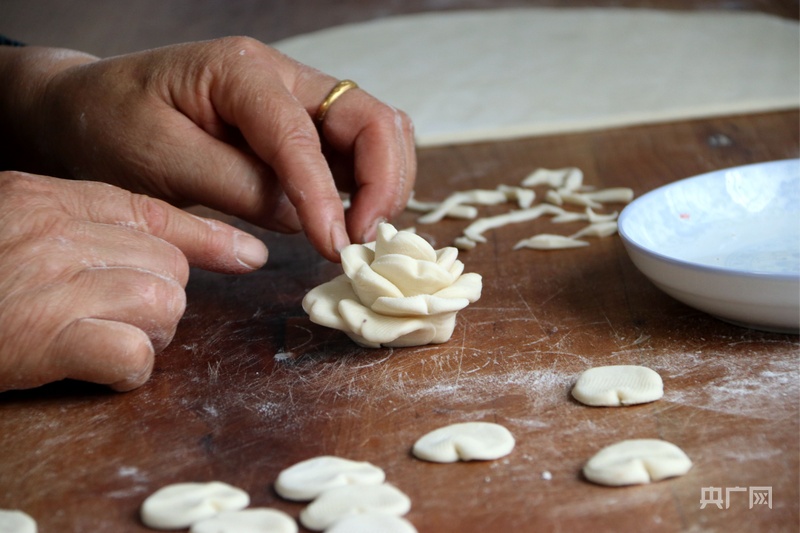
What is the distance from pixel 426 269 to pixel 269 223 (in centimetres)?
43

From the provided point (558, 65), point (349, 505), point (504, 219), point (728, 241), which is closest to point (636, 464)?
point (349, 505)

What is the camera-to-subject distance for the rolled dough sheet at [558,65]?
1.98m

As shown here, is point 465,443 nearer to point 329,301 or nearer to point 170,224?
point 329,301

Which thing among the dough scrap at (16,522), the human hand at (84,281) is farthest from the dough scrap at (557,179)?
the dough scrap at (16,522)

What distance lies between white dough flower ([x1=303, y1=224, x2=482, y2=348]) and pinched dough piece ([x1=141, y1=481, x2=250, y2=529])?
0.27 metres

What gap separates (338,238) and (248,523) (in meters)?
0.50

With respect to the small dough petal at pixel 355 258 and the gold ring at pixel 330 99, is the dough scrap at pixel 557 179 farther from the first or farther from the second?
the small dough petal at pixel 355 258

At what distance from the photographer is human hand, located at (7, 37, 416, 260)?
1251mm

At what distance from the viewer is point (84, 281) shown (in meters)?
0.96

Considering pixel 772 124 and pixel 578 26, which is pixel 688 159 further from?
pixel 578 26

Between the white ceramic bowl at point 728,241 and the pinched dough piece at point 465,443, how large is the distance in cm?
29

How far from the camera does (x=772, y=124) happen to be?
6.09ft

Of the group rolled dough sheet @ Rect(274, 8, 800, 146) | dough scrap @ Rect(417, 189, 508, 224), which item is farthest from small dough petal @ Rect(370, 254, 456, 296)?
rolled dough sheet @ Rect(274, 8, 800, 146)

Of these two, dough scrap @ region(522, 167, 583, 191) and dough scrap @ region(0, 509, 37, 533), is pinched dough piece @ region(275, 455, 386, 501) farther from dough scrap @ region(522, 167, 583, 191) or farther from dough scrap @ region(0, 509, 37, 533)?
dough scrap @ region(522, 167, 583, 191)
